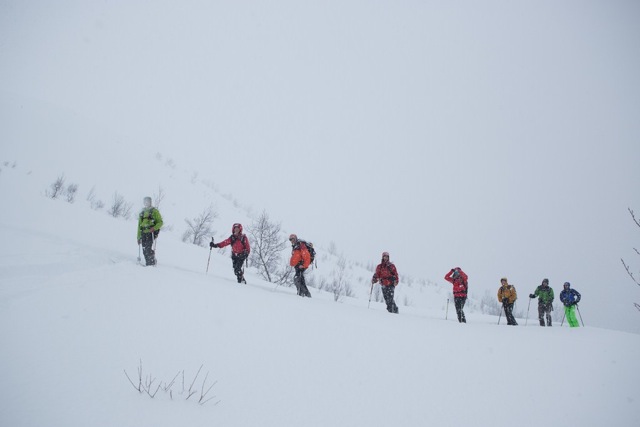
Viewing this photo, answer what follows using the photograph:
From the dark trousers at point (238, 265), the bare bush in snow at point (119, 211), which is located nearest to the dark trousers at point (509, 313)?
the dark trousers at point (238, 265)

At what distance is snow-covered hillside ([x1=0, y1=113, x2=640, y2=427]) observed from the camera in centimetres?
Answer: 275

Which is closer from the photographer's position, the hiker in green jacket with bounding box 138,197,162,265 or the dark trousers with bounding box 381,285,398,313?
the hiker in green jacket with bounding box 138,197,162,265

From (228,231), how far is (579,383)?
2110cm

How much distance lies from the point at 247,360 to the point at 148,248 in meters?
5.35

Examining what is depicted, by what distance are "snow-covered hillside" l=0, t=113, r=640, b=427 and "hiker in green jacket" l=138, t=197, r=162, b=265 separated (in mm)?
816

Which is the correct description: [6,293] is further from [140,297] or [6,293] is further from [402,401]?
[402,401]

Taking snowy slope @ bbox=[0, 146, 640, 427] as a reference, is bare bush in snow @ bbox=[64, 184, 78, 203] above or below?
above

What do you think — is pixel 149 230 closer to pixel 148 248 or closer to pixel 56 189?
pixel 148 248

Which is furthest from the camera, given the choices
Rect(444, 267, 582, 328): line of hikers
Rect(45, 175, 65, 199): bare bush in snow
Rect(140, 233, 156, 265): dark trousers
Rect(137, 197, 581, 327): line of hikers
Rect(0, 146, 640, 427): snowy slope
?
Rect(45, 175, 65, 199): bare bush in snow

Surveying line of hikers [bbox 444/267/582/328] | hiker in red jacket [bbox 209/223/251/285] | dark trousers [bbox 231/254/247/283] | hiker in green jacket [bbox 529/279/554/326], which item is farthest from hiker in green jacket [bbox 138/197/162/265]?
hiker in green jacket [bbox 529/279/554/326]

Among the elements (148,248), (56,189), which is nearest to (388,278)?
(148,248)

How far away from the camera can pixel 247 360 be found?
3.76 m

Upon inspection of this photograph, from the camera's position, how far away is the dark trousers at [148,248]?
299 inches

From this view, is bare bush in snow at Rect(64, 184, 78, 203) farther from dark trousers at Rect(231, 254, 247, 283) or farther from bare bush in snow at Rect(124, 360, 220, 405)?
bare bush in snow at Rect(124, 360, 220, 405)
